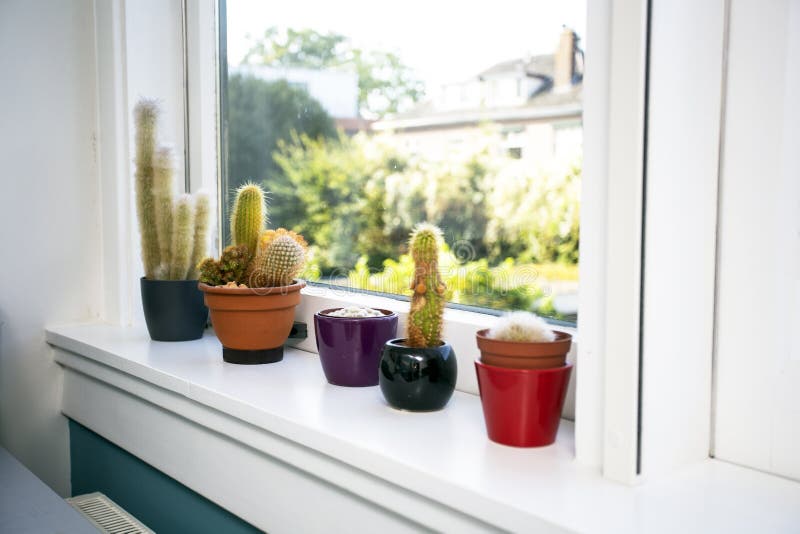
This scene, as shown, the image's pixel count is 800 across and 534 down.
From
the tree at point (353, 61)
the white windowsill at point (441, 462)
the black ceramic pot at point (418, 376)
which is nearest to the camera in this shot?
the white windowsill at point (441, 462)

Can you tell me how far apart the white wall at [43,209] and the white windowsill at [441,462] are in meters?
0.36

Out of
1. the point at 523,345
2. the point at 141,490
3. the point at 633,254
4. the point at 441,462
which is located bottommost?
the point at 141,490

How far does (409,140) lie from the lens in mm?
1252

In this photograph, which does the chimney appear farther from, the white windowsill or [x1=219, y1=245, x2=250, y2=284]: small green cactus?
[x1=219, y1=245, x2=250, y2=284]: small green cactus

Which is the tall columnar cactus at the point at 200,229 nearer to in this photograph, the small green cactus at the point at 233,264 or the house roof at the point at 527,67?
the small green cactus at the point at 233,264

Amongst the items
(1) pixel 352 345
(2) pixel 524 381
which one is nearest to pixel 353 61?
(1) pixel 352 345

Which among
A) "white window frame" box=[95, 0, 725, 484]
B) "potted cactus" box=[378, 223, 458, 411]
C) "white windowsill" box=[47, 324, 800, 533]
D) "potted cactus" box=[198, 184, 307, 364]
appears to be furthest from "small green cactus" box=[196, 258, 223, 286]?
"white window frame" box=[95, 0, 725, 484]

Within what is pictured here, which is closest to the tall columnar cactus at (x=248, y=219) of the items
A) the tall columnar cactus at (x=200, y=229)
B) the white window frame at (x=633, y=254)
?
the tall columnar cactus at (x=200, y=229)

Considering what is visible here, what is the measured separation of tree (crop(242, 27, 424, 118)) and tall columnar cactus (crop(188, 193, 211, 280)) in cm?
34

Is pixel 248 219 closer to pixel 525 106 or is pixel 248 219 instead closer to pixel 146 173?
pixel 146 173

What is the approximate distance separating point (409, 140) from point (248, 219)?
315 millimetres

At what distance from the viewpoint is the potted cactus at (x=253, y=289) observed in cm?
109

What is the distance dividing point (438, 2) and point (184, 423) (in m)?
0.78

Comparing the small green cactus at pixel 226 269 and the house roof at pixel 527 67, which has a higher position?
the house roof at pixel 527 67
